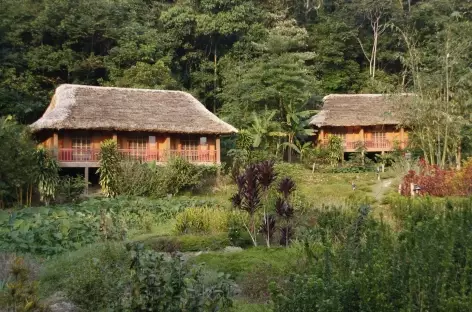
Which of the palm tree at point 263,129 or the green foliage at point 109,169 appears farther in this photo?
the palm tree at point 263,129

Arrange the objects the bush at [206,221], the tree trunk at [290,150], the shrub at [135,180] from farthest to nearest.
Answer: the tree trunk at [290,150]
the shrub at [135,180]
the bush at [206,221]

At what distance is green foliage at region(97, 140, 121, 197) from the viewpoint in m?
22.2

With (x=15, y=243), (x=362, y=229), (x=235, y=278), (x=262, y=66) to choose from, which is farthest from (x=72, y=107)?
(x=362, y=229)

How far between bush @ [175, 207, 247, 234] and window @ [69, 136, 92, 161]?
12445mm

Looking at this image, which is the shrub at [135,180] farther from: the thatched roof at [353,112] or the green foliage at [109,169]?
the thatched roof at [353,112]

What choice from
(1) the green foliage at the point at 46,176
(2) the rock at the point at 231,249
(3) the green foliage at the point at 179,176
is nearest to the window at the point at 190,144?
(3) the green foliage at the point at 179,176

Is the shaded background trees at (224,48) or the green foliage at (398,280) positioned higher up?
the shaded background trees at (224,48)

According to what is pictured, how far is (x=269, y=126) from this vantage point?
29.8 m

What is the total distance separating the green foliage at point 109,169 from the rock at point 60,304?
15.5 m

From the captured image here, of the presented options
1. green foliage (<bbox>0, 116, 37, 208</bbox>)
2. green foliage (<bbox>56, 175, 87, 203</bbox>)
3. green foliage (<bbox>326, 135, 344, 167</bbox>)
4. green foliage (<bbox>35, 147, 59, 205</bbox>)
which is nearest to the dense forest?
green foliage (<bbox>326, 135, 344, 167</bbox>)

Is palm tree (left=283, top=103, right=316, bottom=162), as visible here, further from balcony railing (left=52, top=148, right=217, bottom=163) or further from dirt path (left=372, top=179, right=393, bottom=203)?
dirt path (left=372, top=179, right=393, bottom=203)

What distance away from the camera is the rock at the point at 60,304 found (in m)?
Result: 6.16

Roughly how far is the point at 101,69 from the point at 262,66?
10.7 m

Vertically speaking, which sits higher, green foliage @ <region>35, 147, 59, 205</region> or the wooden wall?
the wooden wall
